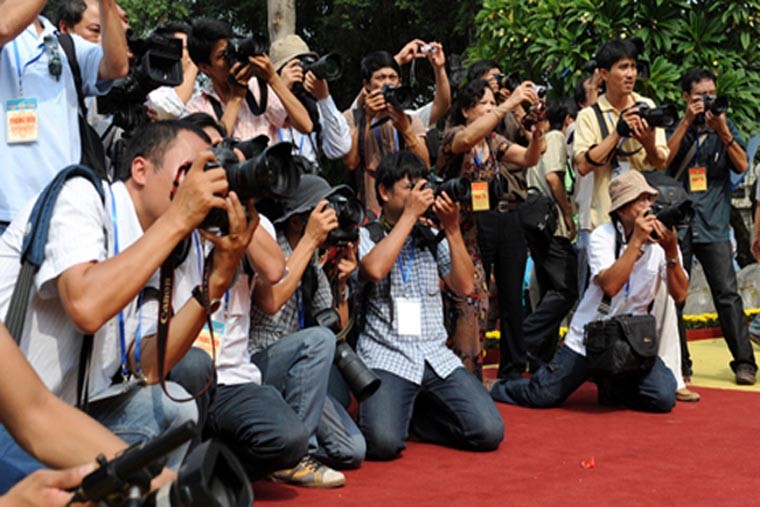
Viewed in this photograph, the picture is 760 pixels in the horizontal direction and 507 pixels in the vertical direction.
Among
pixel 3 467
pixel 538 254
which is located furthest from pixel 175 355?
pixel 538 254

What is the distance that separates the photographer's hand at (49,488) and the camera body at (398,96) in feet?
12.6

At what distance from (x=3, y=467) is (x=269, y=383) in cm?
202

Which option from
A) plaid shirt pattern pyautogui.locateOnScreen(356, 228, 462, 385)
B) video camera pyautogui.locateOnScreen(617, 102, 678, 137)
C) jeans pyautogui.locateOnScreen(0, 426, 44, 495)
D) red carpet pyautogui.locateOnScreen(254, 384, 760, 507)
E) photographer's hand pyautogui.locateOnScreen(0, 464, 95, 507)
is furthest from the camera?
video camera pyautogui.locateOnScreen(617, 102, 678, 137)

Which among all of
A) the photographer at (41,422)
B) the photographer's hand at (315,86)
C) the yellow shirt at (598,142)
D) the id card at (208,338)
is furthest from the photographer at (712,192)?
the photographer at (41,422)

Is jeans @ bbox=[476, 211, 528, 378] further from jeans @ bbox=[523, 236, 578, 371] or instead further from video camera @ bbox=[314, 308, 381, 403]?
video camera @ bbox=[314, 308, 381, 403]

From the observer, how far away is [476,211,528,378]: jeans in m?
5.93

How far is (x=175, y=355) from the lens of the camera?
2.64 metres

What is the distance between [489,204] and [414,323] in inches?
40.7

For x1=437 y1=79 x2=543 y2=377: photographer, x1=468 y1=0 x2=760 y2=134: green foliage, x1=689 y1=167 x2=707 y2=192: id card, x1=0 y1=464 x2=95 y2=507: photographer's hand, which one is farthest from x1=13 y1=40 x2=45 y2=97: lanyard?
x1=468 y1=0 x2=760 y2=134: green foliage

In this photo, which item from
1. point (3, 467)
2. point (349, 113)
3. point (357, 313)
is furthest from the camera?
point (349, 113)

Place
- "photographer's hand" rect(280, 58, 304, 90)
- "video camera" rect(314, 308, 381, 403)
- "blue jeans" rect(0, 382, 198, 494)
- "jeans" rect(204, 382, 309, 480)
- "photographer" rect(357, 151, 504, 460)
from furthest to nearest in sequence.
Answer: "photographer's hand" rect(280, 58, 304, 90), "photographer" rect(357, 151, 504, 460), "video camera" rect(314, 308, 381, 403), "jeans" rect(204, 382, 309, 480), "blue jeans" rect(0, 382, 198, 494)

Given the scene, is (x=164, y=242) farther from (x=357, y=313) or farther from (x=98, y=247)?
(x=357, y=313)

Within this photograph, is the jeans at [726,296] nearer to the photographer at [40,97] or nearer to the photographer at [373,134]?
the photographer at [373,134]

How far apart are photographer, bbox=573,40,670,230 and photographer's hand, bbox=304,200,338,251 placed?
213 centimetres
